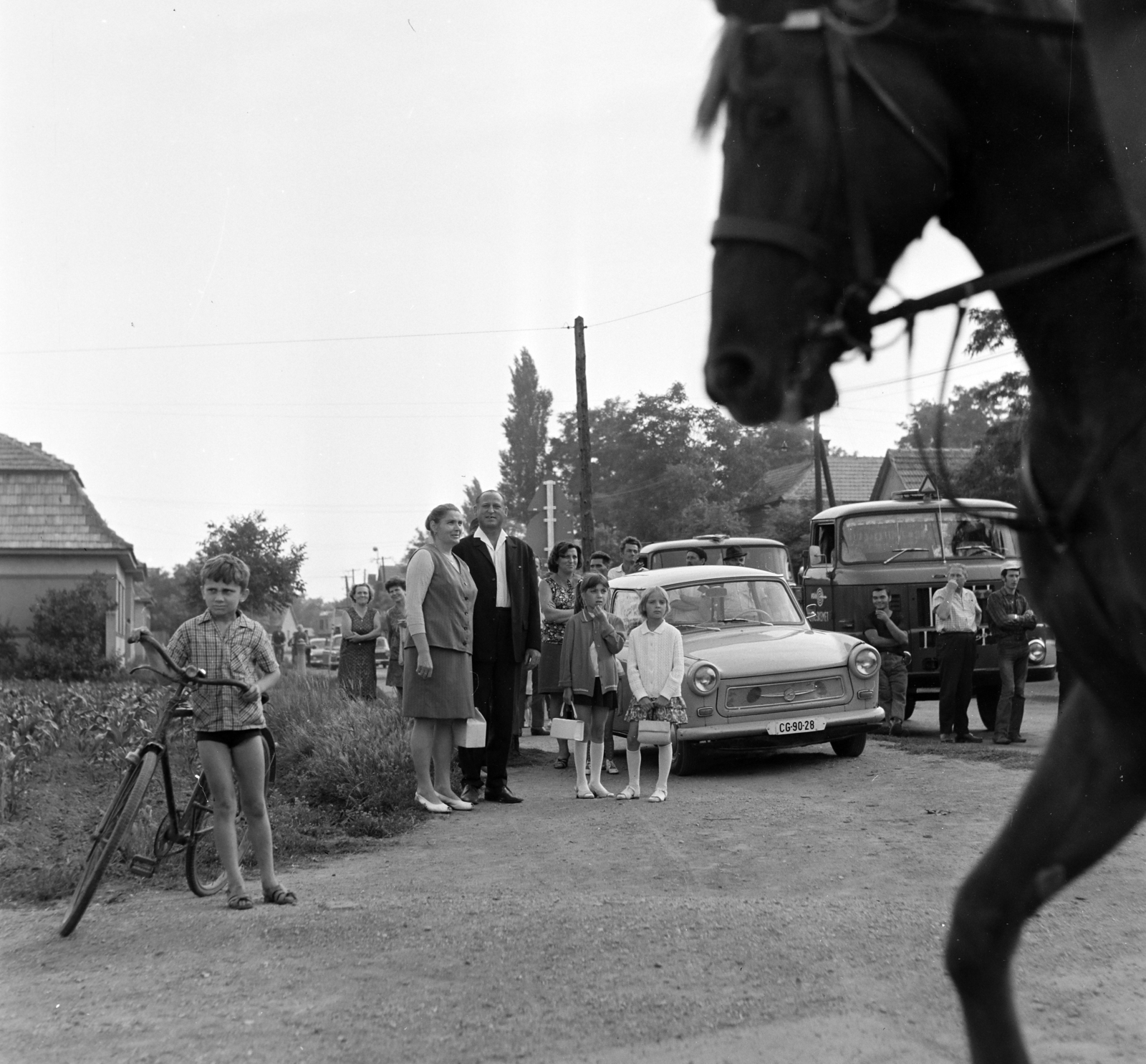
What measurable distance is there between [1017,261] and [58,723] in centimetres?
1218

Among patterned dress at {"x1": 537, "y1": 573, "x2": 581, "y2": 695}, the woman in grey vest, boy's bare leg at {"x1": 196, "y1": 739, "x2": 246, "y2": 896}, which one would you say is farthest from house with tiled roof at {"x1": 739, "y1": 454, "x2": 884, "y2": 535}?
boy's bare leg at {"x1": 196, "y1": 739, "x2": 246, "y2": 896}

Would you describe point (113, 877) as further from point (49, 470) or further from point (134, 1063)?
point (49, 470)

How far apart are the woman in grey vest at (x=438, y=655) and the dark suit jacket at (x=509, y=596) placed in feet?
1.61

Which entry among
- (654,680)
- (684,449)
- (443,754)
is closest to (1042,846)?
(684,449)

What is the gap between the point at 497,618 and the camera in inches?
379

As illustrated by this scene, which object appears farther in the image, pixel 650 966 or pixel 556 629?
pixel 556 629

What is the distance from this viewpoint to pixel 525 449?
174ft

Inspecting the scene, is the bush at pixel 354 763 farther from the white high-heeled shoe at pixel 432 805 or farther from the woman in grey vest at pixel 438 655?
the woman in grey vest at pixel 438 655

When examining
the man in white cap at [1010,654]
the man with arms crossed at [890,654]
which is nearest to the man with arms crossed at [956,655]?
the man in white cap at [1010,654]

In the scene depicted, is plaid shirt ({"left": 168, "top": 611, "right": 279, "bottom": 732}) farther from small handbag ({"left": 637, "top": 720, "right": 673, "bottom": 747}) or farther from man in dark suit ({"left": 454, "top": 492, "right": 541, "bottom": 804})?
small handbag ({"left": 637, "top": 720, "right": 673, "bottom": 747})

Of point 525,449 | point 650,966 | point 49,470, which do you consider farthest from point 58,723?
point 525,449

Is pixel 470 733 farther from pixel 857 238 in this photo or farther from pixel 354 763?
pixel 857 238

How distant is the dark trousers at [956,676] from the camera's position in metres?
12.4

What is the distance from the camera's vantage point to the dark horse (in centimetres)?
229
